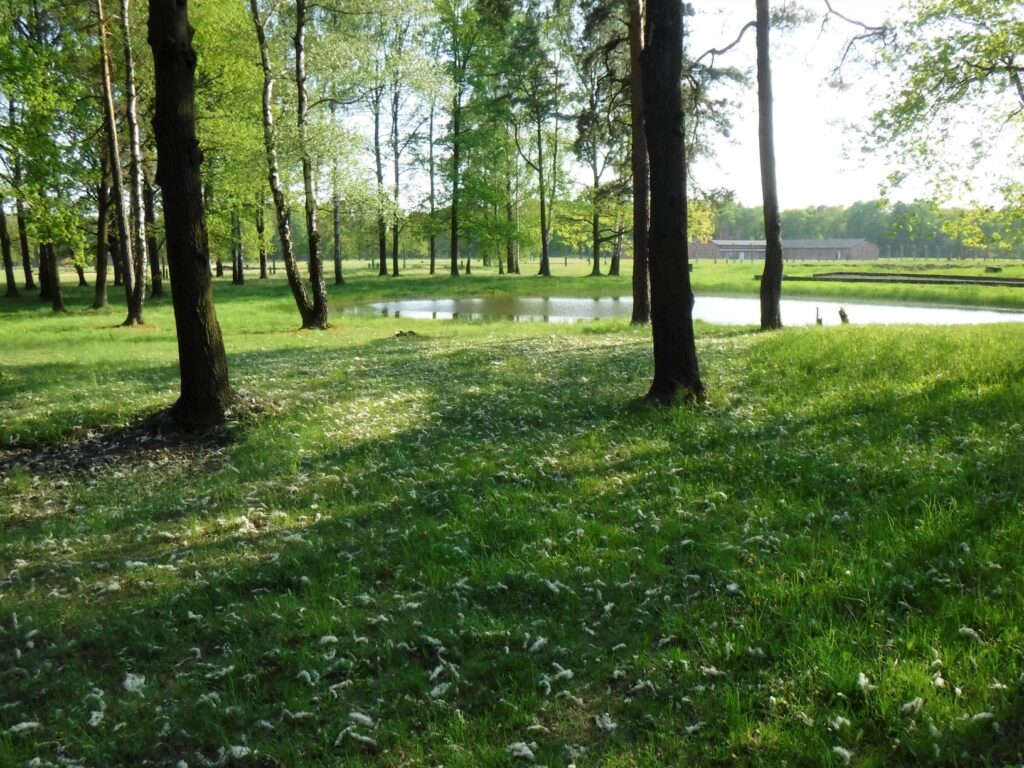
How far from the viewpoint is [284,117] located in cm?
2250

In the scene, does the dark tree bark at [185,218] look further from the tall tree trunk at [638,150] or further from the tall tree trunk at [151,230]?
the tall tree trunk at [151,230]

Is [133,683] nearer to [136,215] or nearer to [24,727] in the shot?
[24,727]


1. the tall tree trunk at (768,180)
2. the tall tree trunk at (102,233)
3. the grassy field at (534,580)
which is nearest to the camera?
the grassy field at (534,580)

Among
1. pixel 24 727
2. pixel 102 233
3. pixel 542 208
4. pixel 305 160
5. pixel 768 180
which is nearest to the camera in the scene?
pixel 24 727

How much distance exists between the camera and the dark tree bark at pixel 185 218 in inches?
375

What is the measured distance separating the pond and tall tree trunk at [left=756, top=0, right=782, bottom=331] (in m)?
8.88

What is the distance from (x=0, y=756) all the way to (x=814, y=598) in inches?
203

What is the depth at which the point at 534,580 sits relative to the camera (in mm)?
5383

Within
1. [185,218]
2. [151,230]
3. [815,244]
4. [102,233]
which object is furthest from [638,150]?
[815,244]

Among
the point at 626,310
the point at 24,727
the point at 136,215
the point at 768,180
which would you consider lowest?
the point at 24,727

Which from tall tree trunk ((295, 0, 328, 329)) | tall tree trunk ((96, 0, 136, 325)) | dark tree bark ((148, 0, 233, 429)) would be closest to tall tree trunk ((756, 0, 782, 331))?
tall tree trunk ((295, 0, 328, 329))

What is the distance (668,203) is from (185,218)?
24.1ft

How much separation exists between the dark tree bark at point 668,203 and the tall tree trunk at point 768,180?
400 inches

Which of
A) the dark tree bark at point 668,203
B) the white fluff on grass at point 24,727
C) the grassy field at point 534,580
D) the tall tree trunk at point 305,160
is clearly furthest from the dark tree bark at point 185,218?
the tall tree trunk at point 305,160
